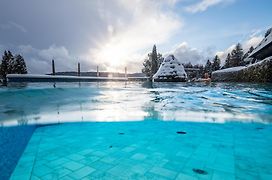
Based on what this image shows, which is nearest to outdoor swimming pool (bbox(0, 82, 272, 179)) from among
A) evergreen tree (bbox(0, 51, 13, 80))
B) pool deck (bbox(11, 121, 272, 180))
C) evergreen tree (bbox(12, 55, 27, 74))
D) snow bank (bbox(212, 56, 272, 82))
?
pool deck (bbox(11, 121, 272, 180))

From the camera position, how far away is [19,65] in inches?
1658

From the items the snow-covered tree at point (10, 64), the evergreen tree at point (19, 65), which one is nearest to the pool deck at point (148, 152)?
the snow-covered tree at point (10, 64)

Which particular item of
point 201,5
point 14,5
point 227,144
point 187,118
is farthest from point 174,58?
point 227,144

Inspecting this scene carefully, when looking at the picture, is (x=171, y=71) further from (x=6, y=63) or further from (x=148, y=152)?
(x=6, y=63)

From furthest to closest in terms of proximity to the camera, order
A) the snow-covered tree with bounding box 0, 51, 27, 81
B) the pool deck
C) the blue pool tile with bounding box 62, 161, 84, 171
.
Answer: the snow-covered tree with bounding box 0, 51, 27, 81 < the blue pool tile with bounding box 62, 161, 84, 171 < the pool deck

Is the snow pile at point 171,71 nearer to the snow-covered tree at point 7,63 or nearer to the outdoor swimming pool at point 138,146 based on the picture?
the outdoor swimming pool at point 138,146

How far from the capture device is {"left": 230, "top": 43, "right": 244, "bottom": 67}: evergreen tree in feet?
172

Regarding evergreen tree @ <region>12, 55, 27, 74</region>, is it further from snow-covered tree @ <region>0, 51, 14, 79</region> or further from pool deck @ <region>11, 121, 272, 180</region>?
pool deck @ <region>11, 121, 272, 180</region>

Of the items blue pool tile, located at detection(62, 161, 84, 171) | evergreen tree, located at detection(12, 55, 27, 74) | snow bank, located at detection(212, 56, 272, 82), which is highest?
evergreen tree, located at detection(12, 55, 27, 74)

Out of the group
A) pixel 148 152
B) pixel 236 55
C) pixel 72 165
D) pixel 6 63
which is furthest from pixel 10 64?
pixel 236 55

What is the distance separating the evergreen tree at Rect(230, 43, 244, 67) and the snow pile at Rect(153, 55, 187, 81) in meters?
24.8

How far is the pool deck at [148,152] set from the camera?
8.81 ft

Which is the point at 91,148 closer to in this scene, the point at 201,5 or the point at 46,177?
the point at 46,177

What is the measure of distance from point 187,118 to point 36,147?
4.32 metres
